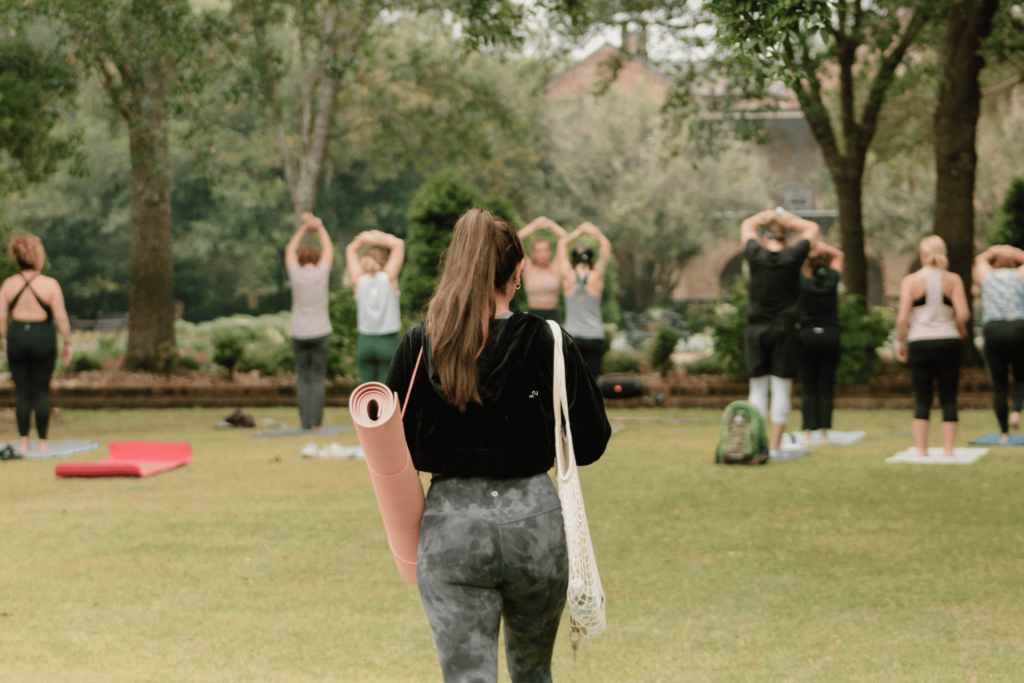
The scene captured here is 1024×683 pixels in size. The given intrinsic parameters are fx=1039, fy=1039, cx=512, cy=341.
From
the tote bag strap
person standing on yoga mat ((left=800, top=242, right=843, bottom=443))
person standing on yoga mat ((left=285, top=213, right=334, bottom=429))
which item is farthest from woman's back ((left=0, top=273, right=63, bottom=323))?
the tote bag strap

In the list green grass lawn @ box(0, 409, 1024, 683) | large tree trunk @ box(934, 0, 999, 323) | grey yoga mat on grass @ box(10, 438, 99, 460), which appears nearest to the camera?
green grass lawn @ box(0, 409, 1024, 683)

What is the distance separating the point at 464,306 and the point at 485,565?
66 cm

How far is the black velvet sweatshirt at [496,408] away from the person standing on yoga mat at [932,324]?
6.88 meters

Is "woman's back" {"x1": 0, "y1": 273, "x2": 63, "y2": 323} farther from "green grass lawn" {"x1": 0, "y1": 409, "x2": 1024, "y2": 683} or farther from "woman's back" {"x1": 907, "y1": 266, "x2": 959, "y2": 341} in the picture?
"woman's back" {"x1": 907, "y1": 266, "x2": 959, "y2": 341}

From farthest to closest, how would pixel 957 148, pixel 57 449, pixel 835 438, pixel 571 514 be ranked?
pixel 957 148, pixel 835 438, pixel 57 449, pixel 571 514

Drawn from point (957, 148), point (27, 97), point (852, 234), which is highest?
point (27, 97)

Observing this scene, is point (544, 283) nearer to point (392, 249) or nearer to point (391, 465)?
point (392, 249)

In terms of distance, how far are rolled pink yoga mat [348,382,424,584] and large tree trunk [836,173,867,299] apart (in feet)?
51.3

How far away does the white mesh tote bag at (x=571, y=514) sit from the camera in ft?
9.08

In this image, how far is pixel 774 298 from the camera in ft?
29.8

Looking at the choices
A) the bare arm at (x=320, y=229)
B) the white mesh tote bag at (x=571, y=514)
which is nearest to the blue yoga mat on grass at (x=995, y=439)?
the bare arm at (x=320, y=229)

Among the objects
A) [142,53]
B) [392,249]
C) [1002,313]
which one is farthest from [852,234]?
[142,53]

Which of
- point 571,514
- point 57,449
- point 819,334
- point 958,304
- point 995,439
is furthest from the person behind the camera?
point 57,449

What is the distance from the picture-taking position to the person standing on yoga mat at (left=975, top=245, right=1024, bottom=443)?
9938 millimetres
